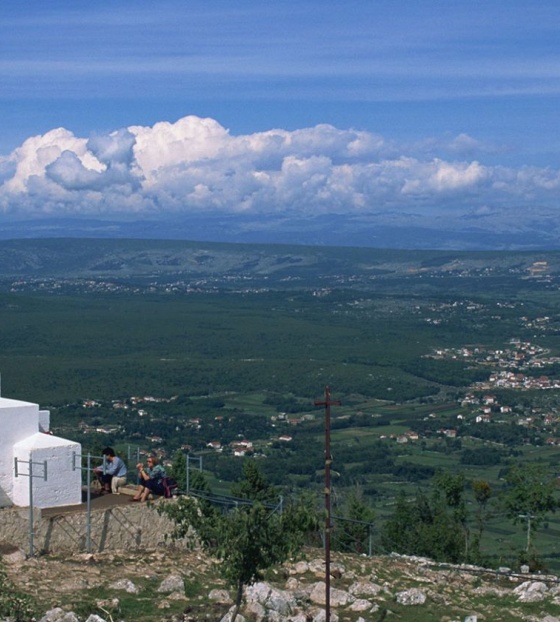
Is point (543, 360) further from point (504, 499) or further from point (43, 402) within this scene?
point (504, 499)

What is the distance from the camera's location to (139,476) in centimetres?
2031

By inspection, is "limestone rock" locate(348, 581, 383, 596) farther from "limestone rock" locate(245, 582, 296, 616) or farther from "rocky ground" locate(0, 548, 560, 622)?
"limestone rock" locate(245, 582, 296, 616)

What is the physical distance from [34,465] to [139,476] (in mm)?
2120

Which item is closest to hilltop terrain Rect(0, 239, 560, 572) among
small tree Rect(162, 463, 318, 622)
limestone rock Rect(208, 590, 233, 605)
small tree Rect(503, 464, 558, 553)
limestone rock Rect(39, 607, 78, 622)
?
small tree Rect(503, 464, 558, 553)

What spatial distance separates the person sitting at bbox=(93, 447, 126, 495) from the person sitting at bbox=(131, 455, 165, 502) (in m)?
0.54

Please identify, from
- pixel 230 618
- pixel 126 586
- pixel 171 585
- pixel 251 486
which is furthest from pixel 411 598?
pixel 251 486

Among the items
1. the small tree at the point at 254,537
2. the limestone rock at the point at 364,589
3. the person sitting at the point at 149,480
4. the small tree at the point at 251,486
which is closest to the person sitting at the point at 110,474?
the person sitting at the point at 149,480

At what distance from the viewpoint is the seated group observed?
65.2 ft

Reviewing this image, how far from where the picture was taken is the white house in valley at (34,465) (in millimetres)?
18875

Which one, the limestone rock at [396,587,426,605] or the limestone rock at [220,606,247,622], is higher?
the limestone rock at [220,606,247,622]

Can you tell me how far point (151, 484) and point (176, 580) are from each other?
292 centimetres

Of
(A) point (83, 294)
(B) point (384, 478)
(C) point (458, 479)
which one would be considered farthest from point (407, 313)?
(C) point (458, 479)

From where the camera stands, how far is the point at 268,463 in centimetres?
6256

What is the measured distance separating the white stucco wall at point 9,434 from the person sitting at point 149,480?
2072 millimetres
